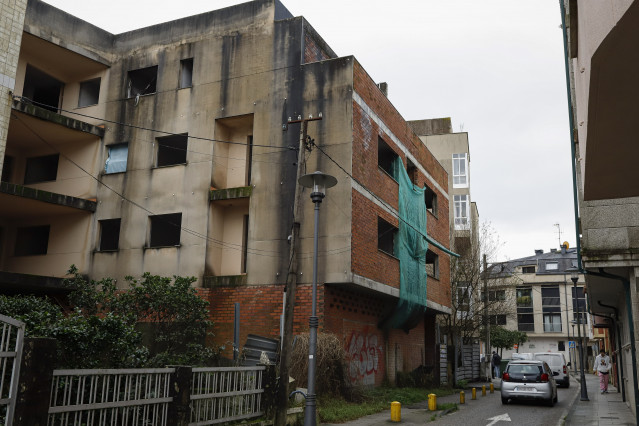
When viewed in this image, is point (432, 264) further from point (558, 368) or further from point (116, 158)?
point (116, 158)

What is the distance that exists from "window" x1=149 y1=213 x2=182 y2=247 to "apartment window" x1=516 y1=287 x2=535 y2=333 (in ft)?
185

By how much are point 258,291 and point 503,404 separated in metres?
9.32

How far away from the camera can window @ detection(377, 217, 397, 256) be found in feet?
69.7

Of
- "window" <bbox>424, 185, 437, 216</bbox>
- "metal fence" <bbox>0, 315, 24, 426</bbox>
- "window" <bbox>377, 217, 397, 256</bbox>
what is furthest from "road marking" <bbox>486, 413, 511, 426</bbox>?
"window" <bbox>424, 185, 437, 216</bbox>

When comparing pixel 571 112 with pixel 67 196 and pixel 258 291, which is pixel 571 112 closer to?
pixel 258 291

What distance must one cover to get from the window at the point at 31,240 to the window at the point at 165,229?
5328mm

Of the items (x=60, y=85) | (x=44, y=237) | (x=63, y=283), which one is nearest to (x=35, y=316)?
(x=63, y=283)

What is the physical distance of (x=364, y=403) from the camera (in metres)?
16.2

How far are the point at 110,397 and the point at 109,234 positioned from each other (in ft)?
46.4

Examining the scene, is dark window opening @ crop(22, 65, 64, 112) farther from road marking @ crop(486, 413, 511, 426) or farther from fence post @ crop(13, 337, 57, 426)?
road marking @ crop(486, 413, 511, 426)

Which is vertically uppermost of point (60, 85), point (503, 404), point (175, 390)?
point (60, 85)

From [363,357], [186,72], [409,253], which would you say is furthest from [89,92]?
[363,357]

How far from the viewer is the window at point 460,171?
128 feet

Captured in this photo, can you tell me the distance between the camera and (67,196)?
20219 mm
